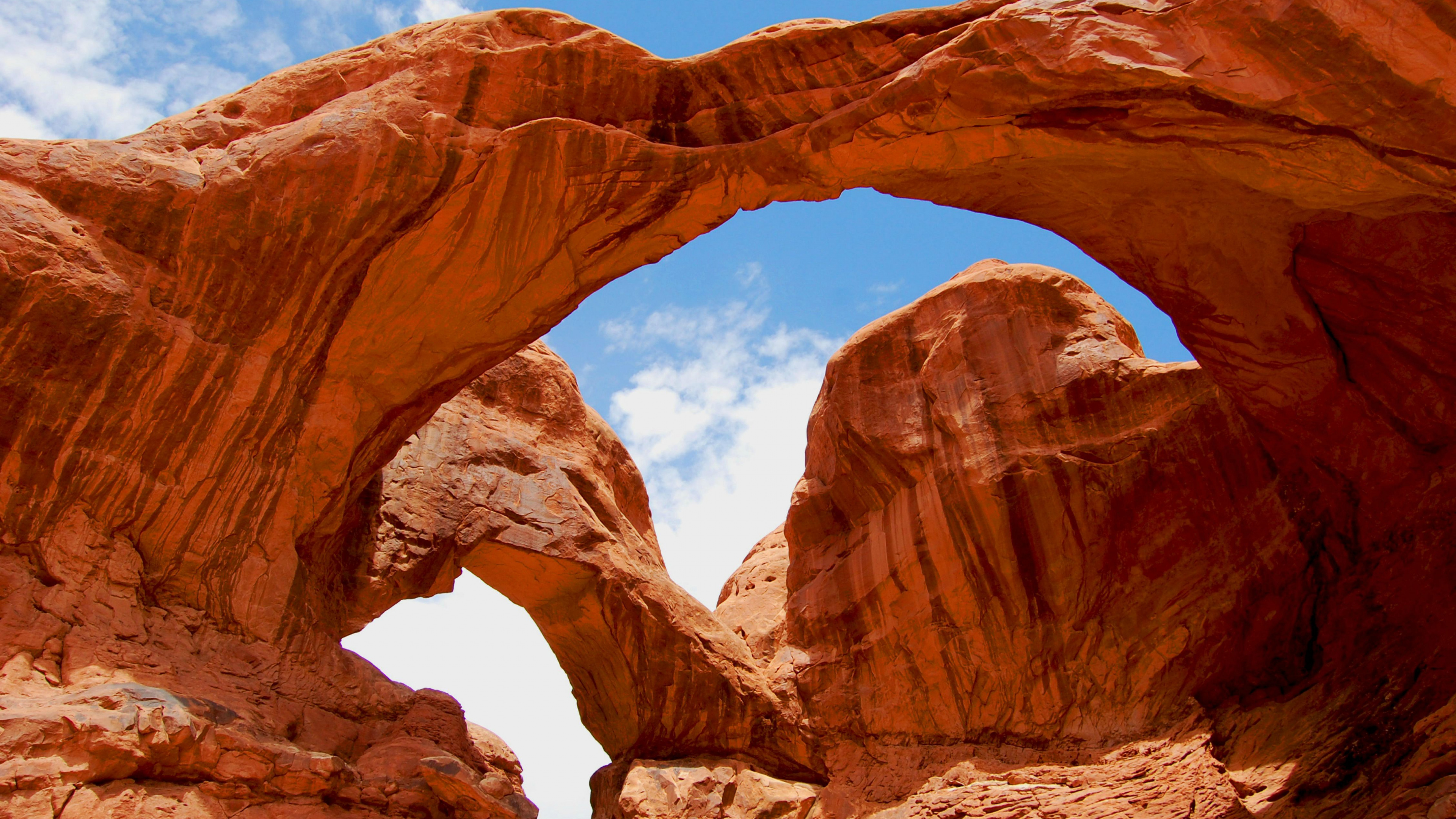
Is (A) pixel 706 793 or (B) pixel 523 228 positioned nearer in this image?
A: (B) pixel 523 228

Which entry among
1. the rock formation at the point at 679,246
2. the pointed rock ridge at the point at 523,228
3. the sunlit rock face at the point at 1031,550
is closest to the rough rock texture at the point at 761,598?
the sunlit rock face at the point at 1031,550

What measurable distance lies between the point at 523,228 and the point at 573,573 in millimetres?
4927

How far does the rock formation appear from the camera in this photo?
8836 millimetres

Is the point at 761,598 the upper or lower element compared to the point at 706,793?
upper

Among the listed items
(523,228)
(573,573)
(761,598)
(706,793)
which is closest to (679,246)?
(523,228)

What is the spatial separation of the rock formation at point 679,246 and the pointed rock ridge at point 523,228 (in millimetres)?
39

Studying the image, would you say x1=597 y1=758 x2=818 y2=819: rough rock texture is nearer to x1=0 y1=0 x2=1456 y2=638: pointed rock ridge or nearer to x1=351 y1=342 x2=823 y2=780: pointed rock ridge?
x1=351 y1=342 x2=823 y2=780: pointed rock ridge

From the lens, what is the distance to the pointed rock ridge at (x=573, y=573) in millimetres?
13391

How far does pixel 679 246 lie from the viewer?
1161 cm

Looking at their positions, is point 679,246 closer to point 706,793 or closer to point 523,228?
point 523,228

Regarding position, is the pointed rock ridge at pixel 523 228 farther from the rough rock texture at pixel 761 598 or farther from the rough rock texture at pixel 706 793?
the rough rock texture at pixel 761 598

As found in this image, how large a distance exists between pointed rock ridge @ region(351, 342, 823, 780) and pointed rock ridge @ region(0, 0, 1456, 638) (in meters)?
1.47

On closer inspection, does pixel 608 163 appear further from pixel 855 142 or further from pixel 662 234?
pixel 855 142

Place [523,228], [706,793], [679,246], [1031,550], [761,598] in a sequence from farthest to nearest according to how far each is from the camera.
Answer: [761,598] < [1031,550] < [706,793] < [679,246] < [523,228]
